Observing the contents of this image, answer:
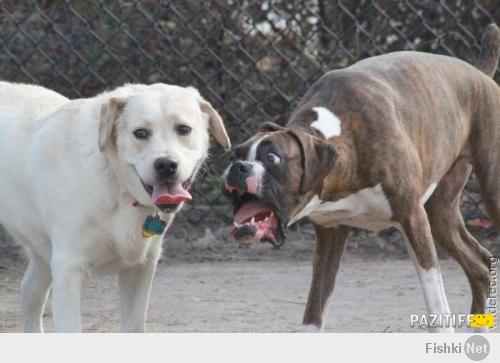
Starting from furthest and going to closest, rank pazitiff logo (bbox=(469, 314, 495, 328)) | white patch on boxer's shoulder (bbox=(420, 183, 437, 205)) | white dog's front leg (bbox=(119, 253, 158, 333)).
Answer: pazitiff logo (bbox=(469, 314, 495, 328))
white patch on boxer's shoulder (bbox=(420, 183, 437, 205))
white dog's front leg (bbox=(119, 253, 158, 333))

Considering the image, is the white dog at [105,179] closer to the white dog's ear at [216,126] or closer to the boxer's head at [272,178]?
the white dog's ear at [216,126]

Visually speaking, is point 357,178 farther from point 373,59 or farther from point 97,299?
point 97,299

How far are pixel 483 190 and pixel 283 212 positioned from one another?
1.26 meters

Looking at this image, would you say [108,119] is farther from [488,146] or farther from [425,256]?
[488,146]

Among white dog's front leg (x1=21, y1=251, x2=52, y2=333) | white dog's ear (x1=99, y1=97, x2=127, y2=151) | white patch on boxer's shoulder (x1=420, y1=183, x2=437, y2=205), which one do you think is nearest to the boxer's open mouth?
white dog's ear (x1=99, y1=97, x2=127, y2=151)

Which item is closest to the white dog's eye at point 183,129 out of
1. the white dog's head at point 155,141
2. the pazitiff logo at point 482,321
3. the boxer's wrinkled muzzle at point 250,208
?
the white dog's head at point 155,141

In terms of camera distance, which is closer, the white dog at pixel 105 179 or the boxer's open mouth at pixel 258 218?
the boxer's open mouth at pixel 258 218

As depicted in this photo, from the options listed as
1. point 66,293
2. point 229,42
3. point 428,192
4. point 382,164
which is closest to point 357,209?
point 382,164

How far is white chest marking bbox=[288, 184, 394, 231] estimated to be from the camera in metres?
4.54

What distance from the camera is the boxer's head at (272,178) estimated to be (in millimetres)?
4133

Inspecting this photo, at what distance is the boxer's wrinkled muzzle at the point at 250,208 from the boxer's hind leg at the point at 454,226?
1228mm

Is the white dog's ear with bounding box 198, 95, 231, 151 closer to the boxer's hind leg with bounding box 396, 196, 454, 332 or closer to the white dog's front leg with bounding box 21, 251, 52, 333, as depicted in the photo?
the boxer's hind leg with bounding box 396, 196, 454, 332
